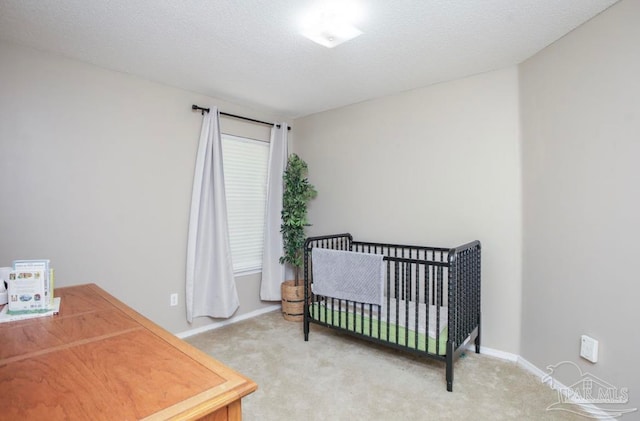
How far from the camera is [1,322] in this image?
4.25 feet

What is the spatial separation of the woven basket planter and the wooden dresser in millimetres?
2127

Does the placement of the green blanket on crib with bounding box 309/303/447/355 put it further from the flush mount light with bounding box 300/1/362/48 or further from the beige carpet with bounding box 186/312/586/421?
the flush mount light with bounding box 300/1/362/48

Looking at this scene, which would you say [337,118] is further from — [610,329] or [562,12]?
[610,329]

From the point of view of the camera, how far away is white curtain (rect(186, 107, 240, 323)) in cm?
294

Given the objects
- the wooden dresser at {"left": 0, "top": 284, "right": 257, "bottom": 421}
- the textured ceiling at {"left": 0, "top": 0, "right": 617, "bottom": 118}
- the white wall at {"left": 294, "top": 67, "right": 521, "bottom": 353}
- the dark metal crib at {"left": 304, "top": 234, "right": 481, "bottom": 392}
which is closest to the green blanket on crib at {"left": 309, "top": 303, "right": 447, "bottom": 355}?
the dark metal crib at {"left": 304, "top": 234, "right": 481, "bottom": 392}

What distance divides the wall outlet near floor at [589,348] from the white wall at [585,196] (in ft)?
0.11

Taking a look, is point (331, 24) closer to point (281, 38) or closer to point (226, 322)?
point (281, 38)

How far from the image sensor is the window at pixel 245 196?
3316mm

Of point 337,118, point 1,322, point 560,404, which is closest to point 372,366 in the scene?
point 560,404

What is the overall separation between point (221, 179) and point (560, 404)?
2.96m

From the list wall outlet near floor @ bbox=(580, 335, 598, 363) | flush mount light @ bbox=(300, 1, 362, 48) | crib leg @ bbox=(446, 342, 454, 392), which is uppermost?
flush mount light @ bbox=(300, 1, 362, 48)

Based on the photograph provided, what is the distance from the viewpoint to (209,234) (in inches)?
120

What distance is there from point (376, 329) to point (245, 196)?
188 centimetres

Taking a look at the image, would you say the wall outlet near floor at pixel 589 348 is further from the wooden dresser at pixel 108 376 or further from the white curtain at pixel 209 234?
the white curtain at pixel 209 234
